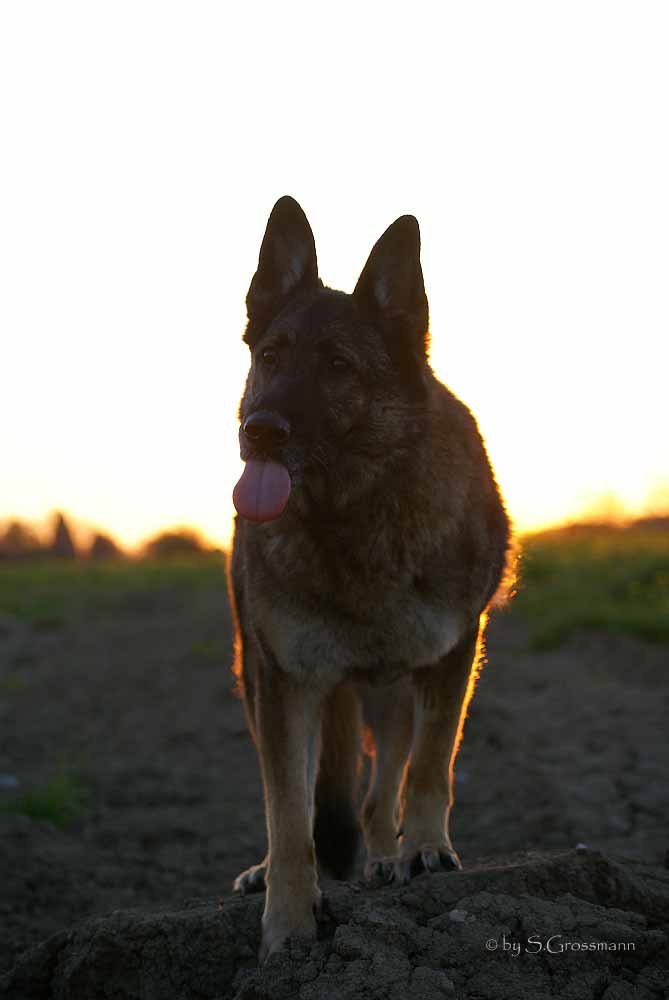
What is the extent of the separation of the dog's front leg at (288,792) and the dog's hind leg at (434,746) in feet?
1.38

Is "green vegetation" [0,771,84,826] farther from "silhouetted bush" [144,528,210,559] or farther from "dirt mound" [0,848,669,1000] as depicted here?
"silhouetted bush" [144,528,210,559]

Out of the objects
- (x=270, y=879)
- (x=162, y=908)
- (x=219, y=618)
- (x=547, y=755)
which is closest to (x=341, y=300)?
(x=270, y=879)

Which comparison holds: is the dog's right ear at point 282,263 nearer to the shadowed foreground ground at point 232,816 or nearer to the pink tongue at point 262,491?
the pink tongue at point 262,491

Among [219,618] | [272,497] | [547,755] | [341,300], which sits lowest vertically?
[547,755]

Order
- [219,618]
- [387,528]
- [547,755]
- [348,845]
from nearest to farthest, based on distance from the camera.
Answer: [387,528], [348,845], [547,755], [219,618]

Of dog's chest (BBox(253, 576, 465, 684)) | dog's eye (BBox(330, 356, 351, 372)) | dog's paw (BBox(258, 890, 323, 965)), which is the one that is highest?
dog's eye (BBox(330, 356, 351, 372))

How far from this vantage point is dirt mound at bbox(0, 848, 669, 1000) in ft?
11.0

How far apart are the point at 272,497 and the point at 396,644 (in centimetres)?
70

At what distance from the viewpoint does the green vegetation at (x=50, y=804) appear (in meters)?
6.56

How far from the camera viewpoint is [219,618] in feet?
39.0

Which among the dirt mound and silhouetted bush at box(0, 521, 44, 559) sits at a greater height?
silhouetted bush at box(0, 521, 44, 559)

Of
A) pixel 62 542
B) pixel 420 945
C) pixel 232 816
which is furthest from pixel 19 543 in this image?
pixel 420 945

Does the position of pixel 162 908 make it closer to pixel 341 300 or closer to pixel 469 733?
pixel 341 300

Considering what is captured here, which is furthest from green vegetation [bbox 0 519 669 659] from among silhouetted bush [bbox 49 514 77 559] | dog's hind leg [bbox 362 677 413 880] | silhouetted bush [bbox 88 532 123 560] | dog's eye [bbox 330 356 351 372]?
dog's eye [bbox 330 356 351 372]
